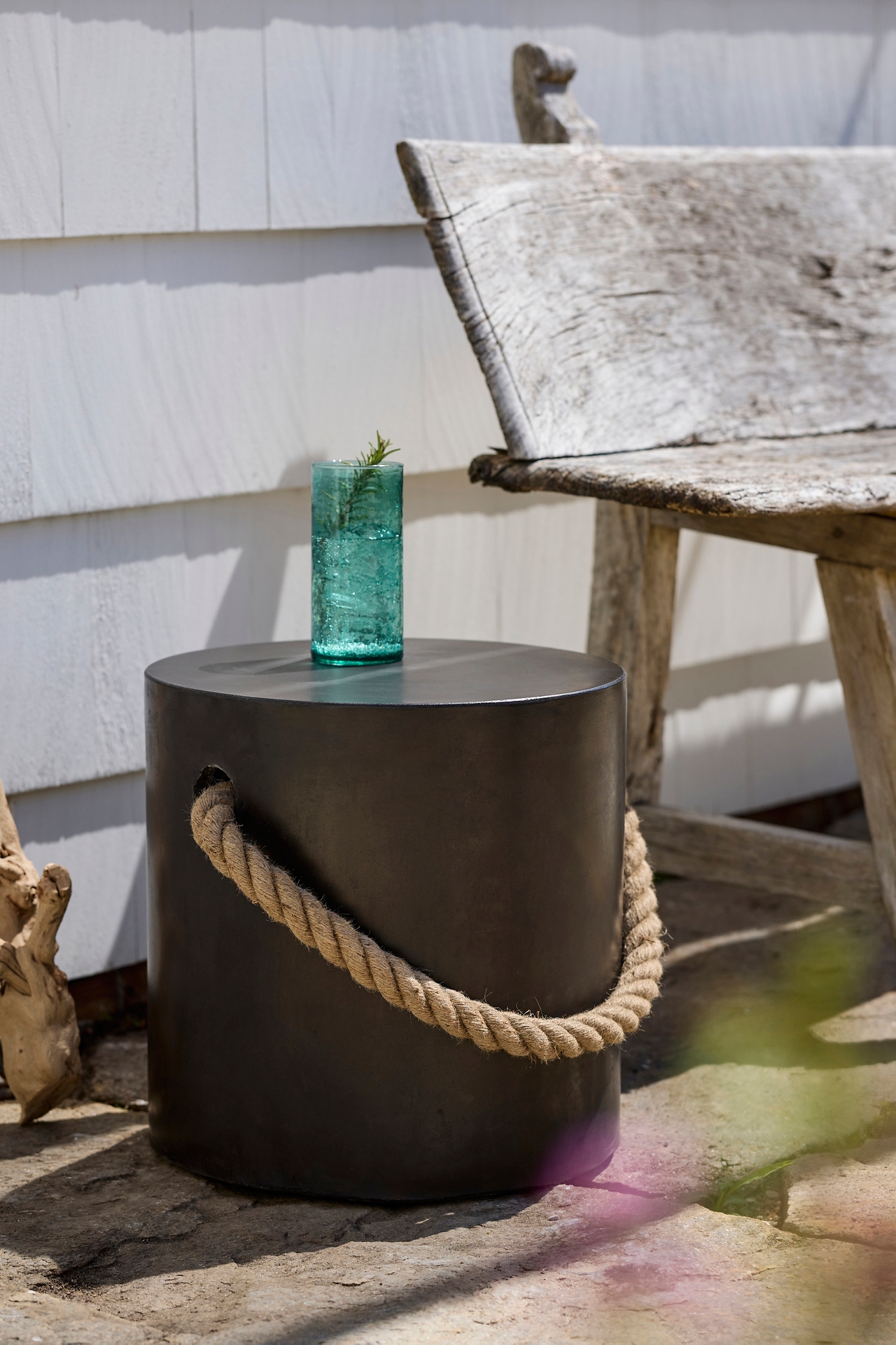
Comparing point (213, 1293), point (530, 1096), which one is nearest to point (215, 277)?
point (530, 1096)

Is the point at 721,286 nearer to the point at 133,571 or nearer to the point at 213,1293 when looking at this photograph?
the point at 133,571

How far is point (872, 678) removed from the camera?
227cm

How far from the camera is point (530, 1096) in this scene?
1883mm

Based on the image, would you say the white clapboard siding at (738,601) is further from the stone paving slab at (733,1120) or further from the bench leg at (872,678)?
the stone paving slab at (733,1120)

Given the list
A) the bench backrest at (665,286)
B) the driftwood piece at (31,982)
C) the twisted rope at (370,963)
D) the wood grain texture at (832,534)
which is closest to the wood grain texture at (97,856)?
the driftwood piece at (31,982)

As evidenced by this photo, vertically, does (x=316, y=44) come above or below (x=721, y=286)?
above

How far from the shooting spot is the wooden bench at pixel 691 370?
221 cm

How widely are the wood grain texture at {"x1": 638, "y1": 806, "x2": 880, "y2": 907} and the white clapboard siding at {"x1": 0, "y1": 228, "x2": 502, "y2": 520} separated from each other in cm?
77

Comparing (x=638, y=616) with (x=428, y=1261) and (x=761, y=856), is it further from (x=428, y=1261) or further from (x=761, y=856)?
(x=428, y=1261)

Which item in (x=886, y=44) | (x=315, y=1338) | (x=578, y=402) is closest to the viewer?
(x=315, y=1338)

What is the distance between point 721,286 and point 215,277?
822mm

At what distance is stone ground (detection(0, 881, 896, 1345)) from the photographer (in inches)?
62.4

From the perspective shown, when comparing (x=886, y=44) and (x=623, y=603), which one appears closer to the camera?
(x=623, y=603)

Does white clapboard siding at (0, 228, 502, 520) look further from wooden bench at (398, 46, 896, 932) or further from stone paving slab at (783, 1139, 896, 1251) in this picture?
stone paving slab at (783, 1139, 896, 1251)
